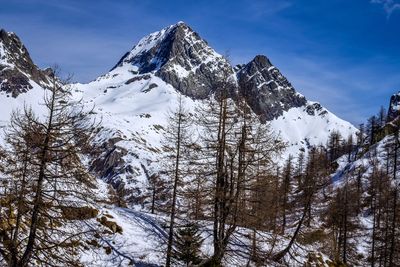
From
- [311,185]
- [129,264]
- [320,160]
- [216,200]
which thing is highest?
[320,160]

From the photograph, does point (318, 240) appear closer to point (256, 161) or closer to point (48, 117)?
point (256, 161)

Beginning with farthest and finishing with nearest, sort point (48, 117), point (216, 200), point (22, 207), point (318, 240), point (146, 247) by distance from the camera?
point (318, 240), point (146, 247), point (216, 200), point (48, 117), point (22, 207)

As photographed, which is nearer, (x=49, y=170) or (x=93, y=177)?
(x=49, y=170)

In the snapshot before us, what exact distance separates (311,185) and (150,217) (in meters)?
12.4

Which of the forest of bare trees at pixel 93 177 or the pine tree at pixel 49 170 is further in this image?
the forest of bare trees at pixel 93 177

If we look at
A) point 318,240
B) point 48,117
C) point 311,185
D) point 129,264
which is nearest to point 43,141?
point 48,117

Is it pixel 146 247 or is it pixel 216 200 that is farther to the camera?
pixel 146 247

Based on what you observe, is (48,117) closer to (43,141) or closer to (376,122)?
(43,141)

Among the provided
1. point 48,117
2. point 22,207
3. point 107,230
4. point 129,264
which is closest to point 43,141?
point 48,117

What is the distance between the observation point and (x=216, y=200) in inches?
701

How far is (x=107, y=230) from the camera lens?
89.5 ft

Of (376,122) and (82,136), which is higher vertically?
(376,122)

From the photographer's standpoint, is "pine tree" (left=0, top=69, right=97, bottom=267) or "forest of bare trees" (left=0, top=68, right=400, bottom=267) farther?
"forest of bare trees" (left=0, top=68, right=400, bottom=267)

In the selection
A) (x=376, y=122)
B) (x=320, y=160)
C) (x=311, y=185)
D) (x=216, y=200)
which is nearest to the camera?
(x=216, y=200)
